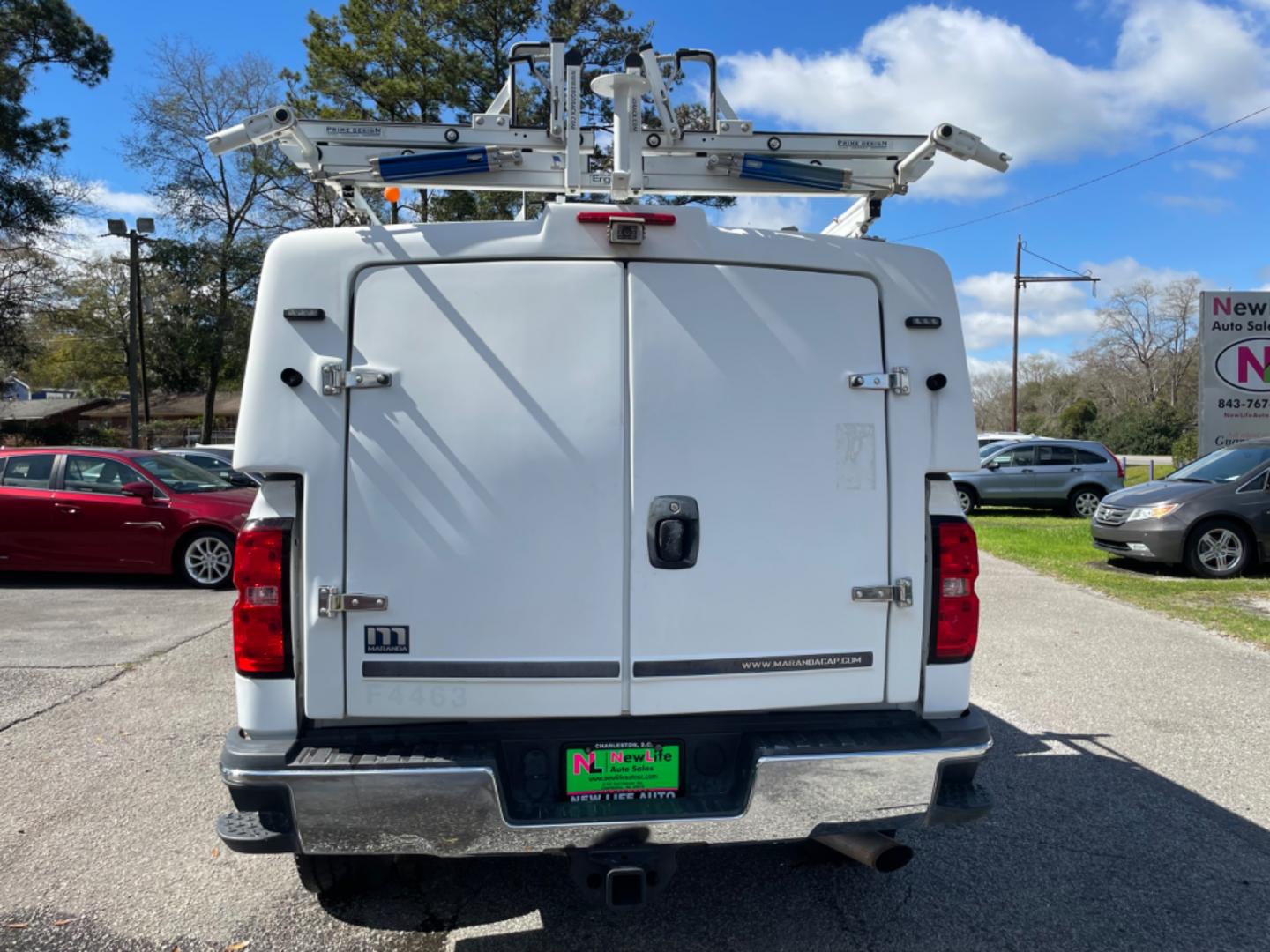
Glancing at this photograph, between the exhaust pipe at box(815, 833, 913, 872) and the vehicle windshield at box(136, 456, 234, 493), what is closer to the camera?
the exhaust pipe at box(815, 833, 913, 872)

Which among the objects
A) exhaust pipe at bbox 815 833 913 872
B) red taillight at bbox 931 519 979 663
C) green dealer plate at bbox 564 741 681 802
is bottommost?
exhaust pipe at bbox 815 833 913 872

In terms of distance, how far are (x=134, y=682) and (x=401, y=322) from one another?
15.9 feet

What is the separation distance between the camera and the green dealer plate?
8.66ft

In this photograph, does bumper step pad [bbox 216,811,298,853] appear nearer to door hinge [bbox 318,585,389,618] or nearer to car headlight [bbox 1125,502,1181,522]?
door hinge [bbox 318,585,389,618]

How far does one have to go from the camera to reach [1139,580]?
10.3m

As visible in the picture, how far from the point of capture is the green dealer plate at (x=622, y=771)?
2641mm

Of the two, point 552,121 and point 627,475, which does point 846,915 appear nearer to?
point 627,475

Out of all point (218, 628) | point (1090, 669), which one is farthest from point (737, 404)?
point (218, 628)

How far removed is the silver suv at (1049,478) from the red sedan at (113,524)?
14295 millimetres

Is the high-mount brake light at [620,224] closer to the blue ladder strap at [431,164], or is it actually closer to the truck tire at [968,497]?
the blue ladder strap at [431,164]

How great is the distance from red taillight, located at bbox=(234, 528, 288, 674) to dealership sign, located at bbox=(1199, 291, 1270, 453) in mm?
15827

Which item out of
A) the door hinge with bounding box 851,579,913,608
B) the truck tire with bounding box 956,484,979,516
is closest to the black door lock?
the door hinge with bounding box 851,579,913,608

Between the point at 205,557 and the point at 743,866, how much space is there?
8082 millimetres

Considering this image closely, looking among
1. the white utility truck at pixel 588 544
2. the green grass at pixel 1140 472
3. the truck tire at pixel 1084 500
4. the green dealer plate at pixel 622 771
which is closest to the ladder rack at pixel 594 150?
the white utility truck at pixel 588 544
